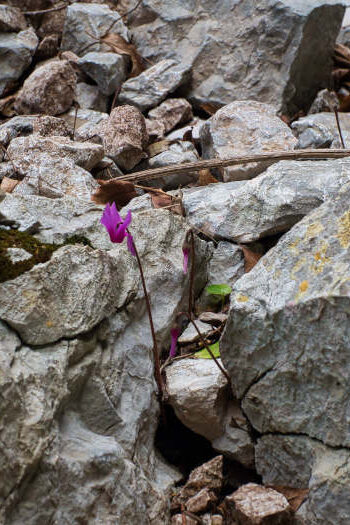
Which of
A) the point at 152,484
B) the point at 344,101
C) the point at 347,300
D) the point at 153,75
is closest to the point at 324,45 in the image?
the point at 344,101

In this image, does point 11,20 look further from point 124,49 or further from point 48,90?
point 48,90

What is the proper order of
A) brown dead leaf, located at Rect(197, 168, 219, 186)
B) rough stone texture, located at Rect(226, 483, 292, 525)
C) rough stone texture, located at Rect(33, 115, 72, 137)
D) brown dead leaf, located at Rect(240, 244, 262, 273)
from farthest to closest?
rough stone texture, located at Rect(33, 115, 72, 137)
brown dead leaf, located at Rect(197, 168, 219, 186)
brown dead leaf, located at Rect(240, 244, 262, 273)
rough stone texture, located at Rect(226, 483, 292, 525)

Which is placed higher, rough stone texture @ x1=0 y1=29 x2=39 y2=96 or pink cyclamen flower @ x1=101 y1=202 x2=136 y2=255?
pink cyclamen flower @ x1=101 y1=202 x2=136 y2=255

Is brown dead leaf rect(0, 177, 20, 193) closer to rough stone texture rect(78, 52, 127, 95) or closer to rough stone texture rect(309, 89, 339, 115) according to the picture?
rough stone texture rect(78, 52, 127, 95)

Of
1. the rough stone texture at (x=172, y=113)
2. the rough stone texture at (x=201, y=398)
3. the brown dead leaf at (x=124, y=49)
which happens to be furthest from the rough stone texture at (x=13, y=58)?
the rough stone texture at (x=201, y=398)

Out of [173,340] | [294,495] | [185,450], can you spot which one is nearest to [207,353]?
[173,340]

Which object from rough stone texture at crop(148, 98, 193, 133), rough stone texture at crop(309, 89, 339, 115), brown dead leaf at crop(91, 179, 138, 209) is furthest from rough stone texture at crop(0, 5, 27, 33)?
brown dead leaf at crop(91, 179, 138, 209)

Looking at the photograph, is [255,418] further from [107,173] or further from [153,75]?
[153,75]

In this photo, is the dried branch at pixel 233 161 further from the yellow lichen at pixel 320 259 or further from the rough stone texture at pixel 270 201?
the yellow lichen at pixel 320 259
